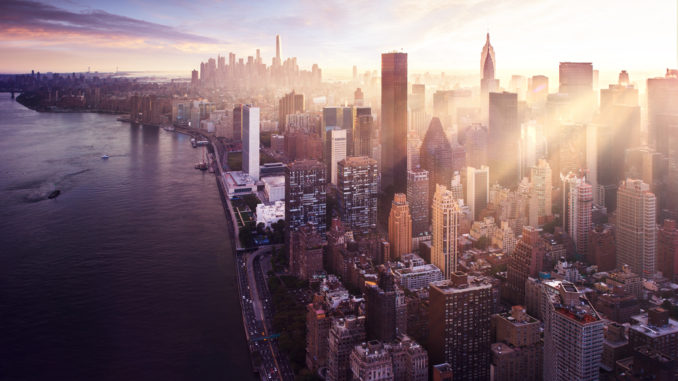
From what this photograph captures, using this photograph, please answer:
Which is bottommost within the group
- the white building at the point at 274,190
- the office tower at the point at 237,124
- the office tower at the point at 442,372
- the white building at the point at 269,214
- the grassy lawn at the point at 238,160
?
the office tower at the point at 442,372

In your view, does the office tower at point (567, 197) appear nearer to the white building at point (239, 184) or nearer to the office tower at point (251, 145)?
the white building at point (239, 184)

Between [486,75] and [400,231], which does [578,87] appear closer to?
[486,75]

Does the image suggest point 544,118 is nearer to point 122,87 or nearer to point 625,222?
point 625,222

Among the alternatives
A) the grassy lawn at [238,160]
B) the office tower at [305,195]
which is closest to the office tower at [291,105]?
the grassy lawn at [238,160]

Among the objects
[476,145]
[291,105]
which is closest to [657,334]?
[476,145]

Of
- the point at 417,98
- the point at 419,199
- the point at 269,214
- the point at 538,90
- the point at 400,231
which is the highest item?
the point at 538,90

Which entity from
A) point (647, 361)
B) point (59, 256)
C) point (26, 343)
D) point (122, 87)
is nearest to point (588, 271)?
point (647, 361)
